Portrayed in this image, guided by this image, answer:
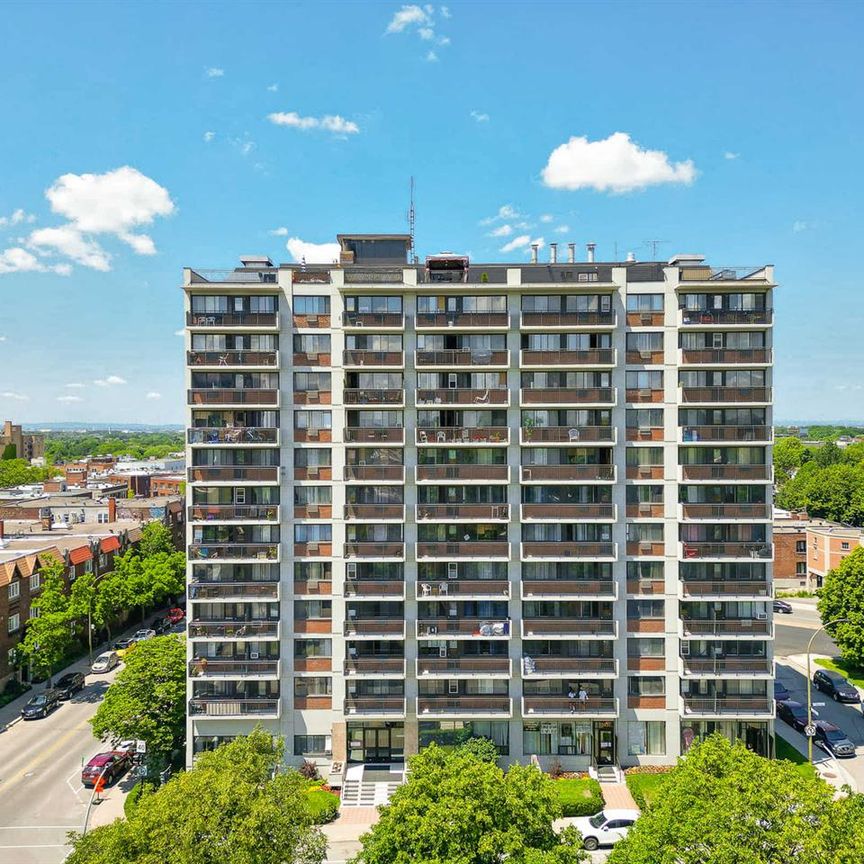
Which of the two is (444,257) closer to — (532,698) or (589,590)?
(589,590)

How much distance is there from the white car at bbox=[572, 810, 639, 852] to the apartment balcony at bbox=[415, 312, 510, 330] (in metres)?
32.8

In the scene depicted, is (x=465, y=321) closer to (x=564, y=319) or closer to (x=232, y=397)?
(x=564, y=319)

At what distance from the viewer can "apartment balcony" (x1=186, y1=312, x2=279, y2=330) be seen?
146 feet

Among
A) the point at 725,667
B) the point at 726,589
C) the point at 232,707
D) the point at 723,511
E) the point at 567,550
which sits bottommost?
the point at 232,707

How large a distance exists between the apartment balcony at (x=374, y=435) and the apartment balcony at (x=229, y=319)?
9.97 m

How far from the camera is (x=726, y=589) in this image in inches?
1718

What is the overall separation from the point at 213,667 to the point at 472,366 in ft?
95.5

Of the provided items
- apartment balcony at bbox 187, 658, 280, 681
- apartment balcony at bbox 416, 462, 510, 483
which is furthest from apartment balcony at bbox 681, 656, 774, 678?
apartment balcony at bbox 187, 658, 280, 681

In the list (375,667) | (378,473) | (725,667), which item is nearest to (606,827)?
(725,667)

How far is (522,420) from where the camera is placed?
147 feet

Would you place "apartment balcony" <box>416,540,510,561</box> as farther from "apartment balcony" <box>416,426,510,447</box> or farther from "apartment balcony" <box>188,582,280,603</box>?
"apartment balcony" <box>188,582,280,603</box>

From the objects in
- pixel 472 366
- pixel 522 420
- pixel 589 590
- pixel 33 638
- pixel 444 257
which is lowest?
pixel 33 638

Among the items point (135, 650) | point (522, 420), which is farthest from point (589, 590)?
point (135, 650)

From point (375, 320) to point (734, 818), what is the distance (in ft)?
116
